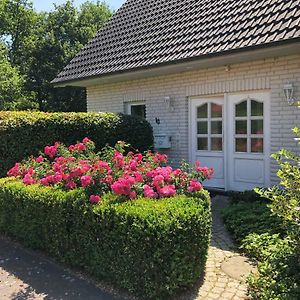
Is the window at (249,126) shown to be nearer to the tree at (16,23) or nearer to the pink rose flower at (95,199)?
the pink rose flower at (95,199)

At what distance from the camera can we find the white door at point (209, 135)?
31.9ft

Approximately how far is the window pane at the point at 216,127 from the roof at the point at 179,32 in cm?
180

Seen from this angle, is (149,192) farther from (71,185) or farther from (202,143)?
(202,143)

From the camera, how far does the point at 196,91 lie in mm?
9938

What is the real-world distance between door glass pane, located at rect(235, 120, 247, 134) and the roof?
178 cm

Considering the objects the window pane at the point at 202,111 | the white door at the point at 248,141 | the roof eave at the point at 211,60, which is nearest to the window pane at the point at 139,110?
the roof eave at the point at 211,60

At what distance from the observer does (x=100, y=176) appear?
524 cm

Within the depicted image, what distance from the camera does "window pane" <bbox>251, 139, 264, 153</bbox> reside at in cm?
882

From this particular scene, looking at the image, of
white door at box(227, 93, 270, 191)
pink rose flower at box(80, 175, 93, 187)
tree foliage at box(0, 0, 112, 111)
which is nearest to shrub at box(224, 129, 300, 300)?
pink rose flower at box(80, 175, 93, 187)

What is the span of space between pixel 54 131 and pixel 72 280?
5.36 metres

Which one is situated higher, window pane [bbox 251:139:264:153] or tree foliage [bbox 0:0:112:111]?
tree foliage [bbox 0:0:112:111]

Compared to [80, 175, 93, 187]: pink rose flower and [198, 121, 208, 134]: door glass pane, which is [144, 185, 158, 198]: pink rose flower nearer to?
[80, 175, 93, 187]: pink rose flower

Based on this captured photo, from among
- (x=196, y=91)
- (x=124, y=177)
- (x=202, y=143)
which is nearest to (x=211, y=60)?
(x=196, y=91)

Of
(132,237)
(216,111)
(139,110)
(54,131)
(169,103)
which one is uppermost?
(169,103)
